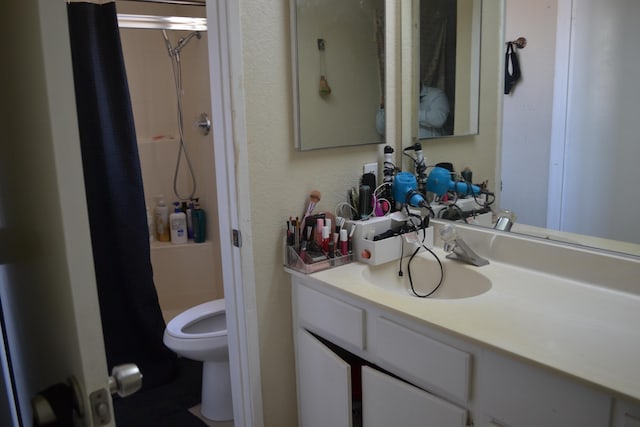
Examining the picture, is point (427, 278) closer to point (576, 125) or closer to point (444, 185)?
point (444, 185)

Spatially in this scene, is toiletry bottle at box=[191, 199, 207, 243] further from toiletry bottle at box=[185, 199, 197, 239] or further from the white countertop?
the white countertop

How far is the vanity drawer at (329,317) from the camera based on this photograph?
1.40m

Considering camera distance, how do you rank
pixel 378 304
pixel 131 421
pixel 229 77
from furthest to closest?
pixel 131 421, pixel 229 77, pixel 378 304

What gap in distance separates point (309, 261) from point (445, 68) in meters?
0.91

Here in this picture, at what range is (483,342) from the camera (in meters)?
1.05

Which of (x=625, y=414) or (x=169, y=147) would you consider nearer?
(x=625, y=414)

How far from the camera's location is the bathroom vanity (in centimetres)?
97

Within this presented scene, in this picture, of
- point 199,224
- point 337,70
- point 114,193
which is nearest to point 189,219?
point 199,224

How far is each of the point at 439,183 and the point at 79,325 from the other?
1.48 metres

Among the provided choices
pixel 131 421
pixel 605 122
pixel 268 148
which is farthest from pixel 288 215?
pixel 131 421

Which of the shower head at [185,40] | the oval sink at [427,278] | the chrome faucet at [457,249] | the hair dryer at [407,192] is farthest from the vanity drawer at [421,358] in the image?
the shower head at [185,40]

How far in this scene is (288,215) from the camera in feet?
5.36

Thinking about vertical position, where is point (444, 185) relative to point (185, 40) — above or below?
below

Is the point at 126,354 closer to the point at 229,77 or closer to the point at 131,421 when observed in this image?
the point at 131,421
